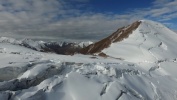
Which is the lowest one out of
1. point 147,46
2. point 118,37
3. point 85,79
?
point 85,79

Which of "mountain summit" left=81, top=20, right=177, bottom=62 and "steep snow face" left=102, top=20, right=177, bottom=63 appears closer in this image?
"steep snow face" left=102, top=20, right=177, bottom=63

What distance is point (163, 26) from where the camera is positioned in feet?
102

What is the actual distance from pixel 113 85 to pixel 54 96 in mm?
3818

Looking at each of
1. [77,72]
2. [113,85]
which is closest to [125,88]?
[113,85]

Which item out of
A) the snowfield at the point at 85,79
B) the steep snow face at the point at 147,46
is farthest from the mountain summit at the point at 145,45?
the snowfield at the point at 85,79

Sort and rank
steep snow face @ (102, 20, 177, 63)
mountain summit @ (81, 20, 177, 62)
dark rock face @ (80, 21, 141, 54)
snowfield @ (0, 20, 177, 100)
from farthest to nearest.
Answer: dark rock face @ (80, 21, 141, 54) → mountain summit @ (81, 20, 177, 62) → steep snow face @ (102, 20, 177, 63) → snowfield @ (0, 20, 177, 100)

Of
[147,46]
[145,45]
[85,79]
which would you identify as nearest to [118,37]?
[145,45]

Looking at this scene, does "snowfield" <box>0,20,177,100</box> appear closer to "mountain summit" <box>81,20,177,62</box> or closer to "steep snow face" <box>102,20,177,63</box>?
"steep snow face" <box>102,20,177,63</box>

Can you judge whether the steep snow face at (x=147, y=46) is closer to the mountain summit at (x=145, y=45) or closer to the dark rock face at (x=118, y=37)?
the mountain summit at (x=145, y=45)

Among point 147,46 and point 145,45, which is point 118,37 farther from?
point 147,46

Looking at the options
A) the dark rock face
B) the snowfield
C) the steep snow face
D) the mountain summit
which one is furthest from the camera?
the dark rock face

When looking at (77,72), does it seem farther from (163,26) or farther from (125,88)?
(163,26)

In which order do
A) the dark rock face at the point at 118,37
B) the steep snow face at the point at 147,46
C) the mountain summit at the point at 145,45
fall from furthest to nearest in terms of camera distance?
the dark rock face at the point at 118,37 < the mountain summit at the point at 145,45 < the steep snow face at the point at 147,46

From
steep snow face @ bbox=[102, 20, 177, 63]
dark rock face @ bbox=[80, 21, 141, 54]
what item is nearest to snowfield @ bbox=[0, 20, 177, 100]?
steep snow face @ bbox=[102, 20, 177, 63]
